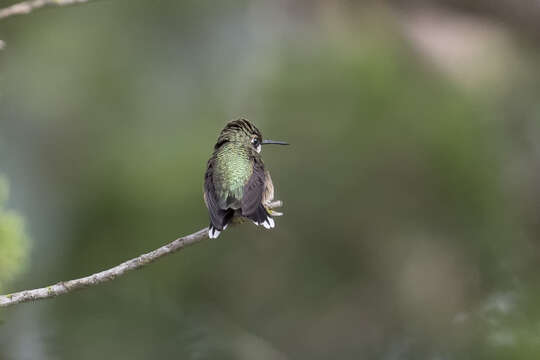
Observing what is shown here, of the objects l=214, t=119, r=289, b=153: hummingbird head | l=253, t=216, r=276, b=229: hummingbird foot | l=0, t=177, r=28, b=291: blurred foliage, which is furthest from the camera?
l=214, t=119, r=289, b=153: hummingbird head

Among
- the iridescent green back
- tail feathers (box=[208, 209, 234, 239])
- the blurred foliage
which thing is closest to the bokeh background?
the iridescent green back

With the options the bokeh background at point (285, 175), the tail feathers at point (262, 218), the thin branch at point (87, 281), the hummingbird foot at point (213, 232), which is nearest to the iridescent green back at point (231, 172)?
the tail feathers at point (262, 218)

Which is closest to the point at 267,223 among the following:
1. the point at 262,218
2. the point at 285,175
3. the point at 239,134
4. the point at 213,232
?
the point at 262,218

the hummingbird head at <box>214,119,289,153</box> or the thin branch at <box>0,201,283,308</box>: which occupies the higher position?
the hummingbird head at <box>214,119,289,153</box>

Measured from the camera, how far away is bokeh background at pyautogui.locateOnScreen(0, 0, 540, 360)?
4668 mm

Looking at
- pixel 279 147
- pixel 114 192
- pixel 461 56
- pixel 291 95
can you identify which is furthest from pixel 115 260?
pixel 461 56

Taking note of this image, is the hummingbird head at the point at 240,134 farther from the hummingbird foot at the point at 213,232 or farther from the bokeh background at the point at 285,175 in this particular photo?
the bokeh background at the point at 285,175

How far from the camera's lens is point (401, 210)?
5.30 meters

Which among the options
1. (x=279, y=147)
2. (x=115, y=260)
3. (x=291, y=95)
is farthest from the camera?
(x=291, y=95)

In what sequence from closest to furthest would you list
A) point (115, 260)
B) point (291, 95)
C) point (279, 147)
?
point (115, 260) < point (279, 147) < point (291, 95)

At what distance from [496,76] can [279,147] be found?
181cm

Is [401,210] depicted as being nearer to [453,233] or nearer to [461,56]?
[453,233]

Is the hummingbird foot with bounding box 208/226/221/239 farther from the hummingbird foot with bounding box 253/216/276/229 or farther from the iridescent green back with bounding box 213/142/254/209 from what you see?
the iridescent green back with bounding box 213/142/254/209

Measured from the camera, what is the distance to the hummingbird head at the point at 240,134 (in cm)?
346
